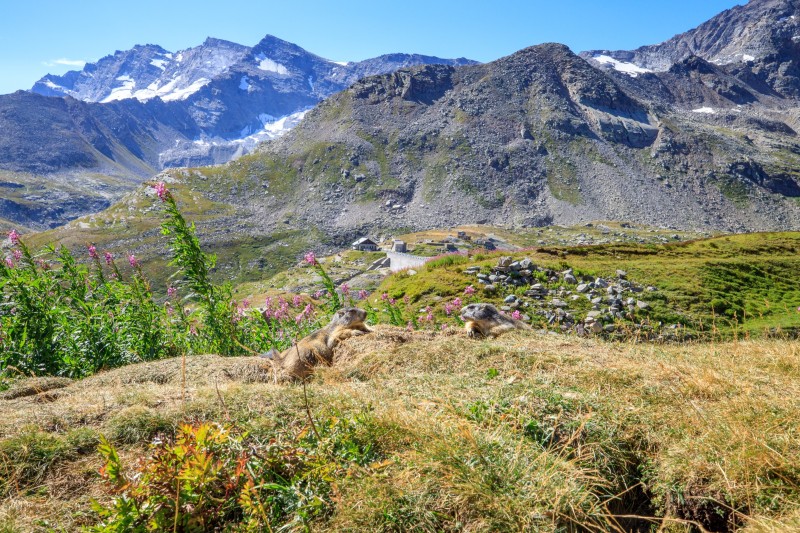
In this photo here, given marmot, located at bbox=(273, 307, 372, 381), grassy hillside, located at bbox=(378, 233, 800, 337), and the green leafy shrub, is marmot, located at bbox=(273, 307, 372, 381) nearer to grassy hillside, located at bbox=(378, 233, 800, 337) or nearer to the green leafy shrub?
the green leafy shrub

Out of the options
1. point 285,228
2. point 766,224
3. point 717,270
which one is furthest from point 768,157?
point 717,270

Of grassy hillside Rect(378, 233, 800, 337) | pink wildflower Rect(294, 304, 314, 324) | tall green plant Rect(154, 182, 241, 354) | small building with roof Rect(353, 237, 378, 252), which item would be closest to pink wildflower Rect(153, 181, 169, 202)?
tall green plant Rect(154, 182, 241, 354)

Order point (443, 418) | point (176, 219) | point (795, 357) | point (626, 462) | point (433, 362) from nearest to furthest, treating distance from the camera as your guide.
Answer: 1. point (626, 462)
2. point (443, 418)
3. point (795, 357)
4. point (433, 362)
5. point (176, 219)

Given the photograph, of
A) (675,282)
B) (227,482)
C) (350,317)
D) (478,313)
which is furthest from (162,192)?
(675,282)

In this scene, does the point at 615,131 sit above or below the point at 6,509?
above

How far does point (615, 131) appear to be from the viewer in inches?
6845

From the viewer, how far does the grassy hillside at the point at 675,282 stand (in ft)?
41.0

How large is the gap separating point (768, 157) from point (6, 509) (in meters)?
238

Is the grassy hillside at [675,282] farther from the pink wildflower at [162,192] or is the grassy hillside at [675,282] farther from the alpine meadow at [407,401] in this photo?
the pink wildflower at [162,192]

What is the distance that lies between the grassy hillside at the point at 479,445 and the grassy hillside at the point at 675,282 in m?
7.38

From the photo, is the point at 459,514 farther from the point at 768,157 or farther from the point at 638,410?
the point at 768,157

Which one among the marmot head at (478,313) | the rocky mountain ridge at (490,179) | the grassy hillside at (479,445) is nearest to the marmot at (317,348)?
the grassy hillside at (479,445)

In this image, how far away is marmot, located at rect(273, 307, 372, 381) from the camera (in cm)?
600

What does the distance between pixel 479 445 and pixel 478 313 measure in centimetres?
472
